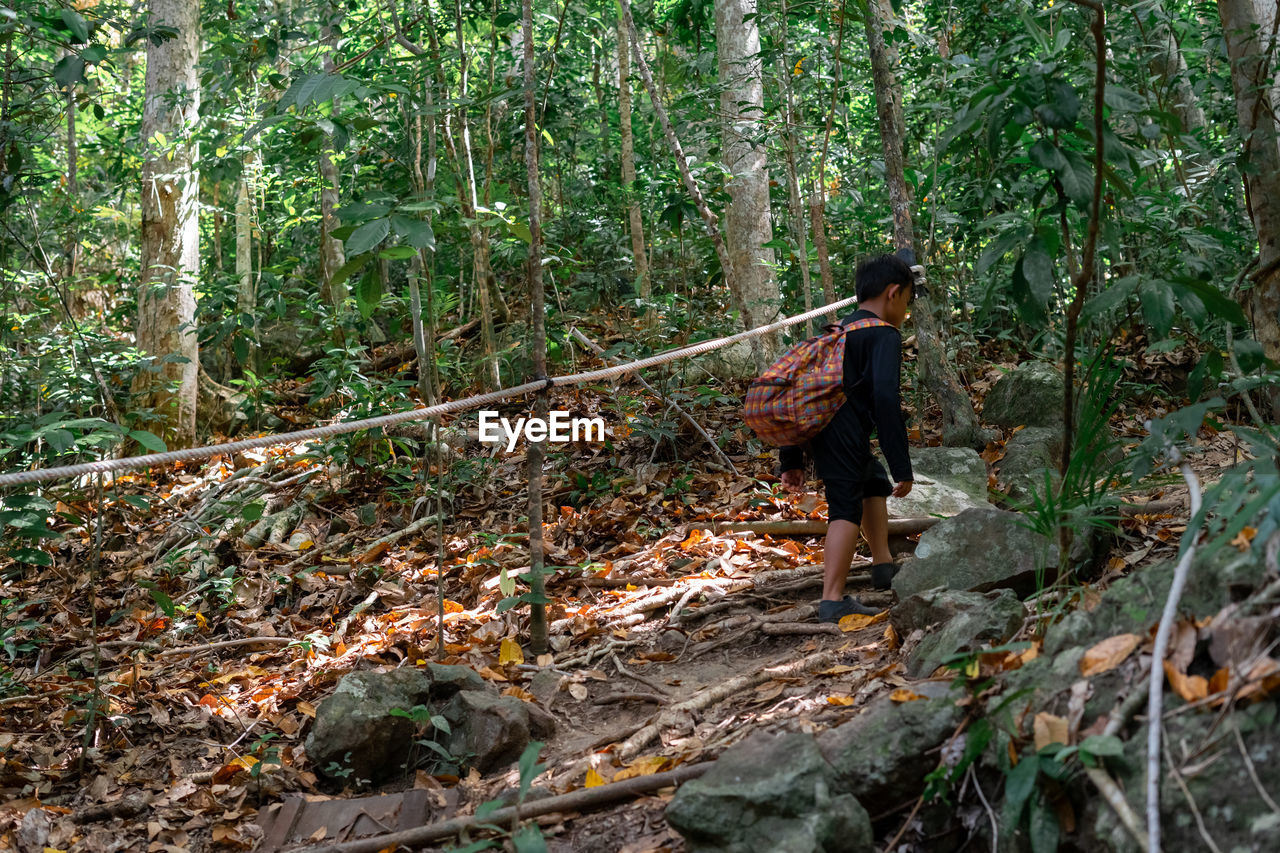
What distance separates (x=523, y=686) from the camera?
3.68 metres

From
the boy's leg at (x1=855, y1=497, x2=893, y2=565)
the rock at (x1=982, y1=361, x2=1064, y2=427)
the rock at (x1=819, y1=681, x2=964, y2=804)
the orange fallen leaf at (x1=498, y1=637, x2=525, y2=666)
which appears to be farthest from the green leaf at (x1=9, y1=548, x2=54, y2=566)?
the rock at (x1=982, y1=361, x2=1064, y2=427)

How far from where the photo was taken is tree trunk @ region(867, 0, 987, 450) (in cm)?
488

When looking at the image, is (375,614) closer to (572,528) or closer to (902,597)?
(572,528)

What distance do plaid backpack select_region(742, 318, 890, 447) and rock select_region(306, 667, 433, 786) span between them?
5.39 ft

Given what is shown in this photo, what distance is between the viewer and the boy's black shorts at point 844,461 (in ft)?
11.9

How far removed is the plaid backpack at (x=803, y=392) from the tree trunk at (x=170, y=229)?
215 inches

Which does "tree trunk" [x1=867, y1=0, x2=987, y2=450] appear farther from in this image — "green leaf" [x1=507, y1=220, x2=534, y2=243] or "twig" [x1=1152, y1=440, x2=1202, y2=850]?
"twig" [x1=1152, y1=440, x2=1202, y2=850]

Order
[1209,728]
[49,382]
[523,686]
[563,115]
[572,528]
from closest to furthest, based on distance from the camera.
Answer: [1209,728] → [523,686] → [572,528] → [49,382] → [563,115]

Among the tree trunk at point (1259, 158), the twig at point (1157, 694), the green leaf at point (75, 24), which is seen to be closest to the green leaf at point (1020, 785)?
the twig at point (1157, 694)

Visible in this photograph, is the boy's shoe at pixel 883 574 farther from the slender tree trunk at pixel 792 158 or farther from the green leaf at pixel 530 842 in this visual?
the slender tree trunk at pixel 792 158

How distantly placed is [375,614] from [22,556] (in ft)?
5.68

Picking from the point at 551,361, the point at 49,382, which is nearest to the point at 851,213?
the point at 551,361

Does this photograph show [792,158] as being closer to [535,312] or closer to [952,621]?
[535,312]
